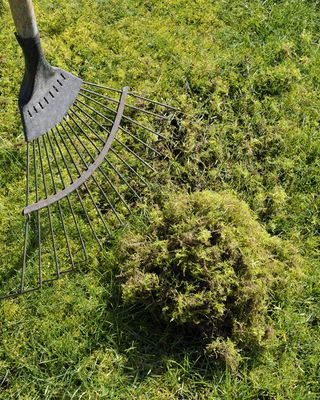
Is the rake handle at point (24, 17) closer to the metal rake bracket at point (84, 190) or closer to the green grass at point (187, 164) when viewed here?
the metal rake bracket at point (84, 190)

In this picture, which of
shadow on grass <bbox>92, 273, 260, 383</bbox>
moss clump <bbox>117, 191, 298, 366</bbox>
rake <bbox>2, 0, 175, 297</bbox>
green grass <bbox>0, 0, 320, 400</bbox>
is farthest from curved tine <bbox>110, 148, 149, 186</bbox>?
shadow on grass <bbox>92, 273, 260, 383</bbox>

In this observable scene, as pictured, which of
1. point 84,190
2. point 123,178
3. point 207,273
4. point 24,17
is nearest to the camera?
point 24,17

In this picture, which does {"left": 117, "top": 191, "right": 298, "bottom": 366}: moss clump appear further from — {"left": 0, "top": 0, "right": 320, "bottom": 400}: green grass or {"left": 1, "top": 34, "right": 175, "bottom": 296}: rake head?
{"left": 1, "top": 34, "right": 175, "bottom": 296}: rake head

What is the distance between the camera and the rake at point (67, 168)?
241 centimetres

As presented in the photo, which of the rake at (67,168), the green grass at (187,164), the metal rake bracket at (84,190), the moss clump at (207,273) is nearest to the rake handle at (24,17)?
the rake at (67,168)

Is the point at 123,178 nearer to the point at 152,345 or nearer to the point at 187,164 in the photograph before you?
the point at 187,164

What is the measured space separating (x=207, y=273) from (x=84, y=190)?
31.7 inches

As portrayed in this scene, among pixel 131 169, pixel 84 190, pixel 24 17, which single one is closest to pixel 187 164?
pixel 131 169

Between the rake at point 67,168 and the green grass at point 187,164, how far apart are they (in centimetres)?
9

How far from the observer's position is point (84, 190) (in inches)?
113

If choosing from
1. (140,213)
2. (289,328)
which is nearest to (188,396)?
(289,328)

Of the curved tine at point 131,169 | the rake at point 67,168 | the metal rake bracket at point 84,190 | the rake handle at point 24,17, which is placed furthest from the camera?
the curved tine at point 131,169

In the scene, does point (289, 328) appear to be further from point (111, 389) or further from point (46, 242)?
point (46, 242)

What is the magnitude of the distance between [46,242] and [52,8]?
1511mm
